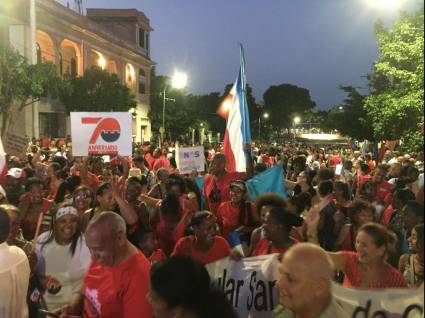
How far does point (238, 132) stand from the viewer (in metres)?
8.73

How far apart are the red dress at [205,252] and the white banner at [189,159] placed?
5457 mm

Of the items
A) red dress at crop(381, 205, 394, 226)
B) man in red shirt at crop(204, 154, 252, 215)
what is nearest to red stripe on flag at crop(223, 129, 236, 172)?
man in red shirt at crop(204, 154, 252, 215)

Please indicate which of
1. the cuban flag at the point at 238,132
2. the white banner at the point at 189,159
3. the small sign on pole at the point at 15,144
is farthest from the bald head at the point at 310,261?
the small sign on pole at the point at 15,144

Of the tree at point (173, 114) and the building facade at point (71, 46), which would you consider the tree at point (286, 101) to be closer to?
the tree at point (173, 114)

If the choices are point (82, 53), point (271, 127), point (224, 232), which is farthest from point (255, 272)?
point (271, 127)

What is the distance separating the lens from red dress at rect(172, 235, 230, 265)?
4.75 m

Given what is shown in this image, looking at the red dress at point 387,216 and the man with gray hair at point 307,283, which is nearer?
the man with gray hair at point 307,283

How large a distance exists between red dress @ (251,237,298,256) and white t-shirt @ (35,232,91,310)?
1.49 meters

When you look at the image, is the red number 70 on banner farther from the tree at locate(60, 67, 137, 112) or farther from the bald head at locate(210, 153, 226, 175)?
the tree at locate(60, 67, 137, 112)

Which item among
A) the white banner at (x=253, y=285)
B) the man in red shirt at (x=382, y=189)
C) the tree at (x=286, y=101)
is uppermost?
the tree at (x=286, y=101)

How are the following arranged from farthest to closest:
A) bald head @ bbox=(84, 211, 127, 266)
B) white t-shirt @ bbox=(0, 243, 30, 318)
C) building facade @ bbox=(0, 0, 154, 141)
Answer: building facade @ bbox=(0, 0, 154, 141) < white t-shirt @ bbox=(0, 243, 30, 318) < bald head @ bbox=(84, 211, 127, 266)

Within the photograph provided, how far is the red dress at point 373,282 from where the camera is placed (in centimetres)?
379

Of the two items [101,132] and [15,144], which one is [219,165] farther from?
[15,144]

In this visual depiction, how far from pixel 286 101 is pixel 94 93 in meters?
88.4
